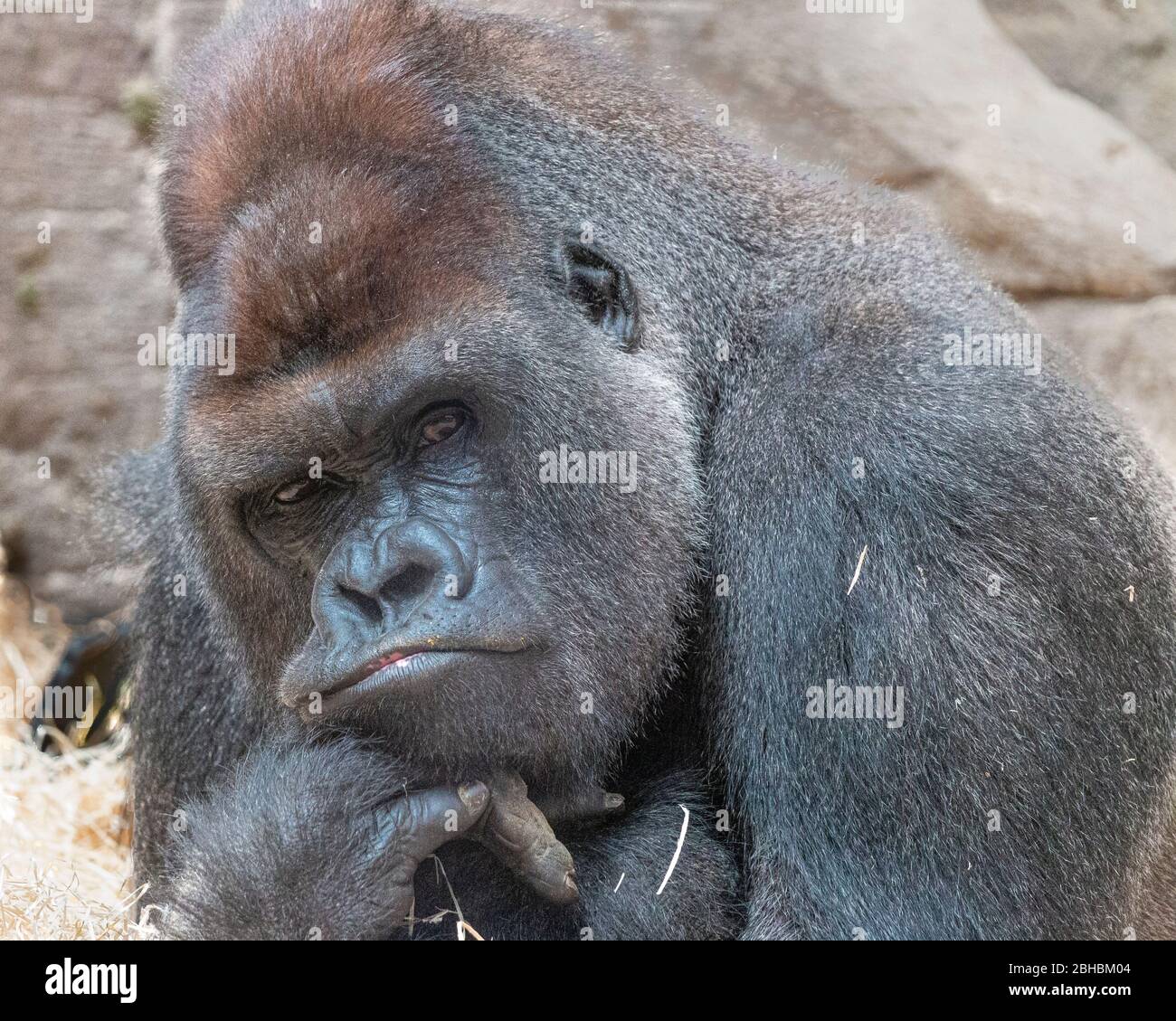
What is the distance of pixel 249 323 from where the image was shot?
337 cm

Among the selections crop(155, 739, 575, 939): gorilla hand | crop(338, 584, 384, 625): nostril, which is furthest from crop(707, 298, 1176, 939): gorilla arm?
crop(338, 584, 384, 625): nostril

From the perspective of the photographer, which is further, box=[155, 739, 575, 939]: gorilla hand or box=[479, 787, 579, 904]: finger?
box=[479, 787, 579, 904]: finger

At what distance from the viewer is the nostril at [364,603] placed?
124 inches

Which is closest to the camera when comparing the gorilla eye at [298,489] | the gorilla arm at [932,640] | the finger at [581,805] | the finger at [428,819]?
the gorilla arm at [932,640]

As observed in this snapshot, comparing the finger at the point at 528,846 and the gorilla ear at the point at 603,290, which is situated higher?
the gorilla ear at the point at 603,290

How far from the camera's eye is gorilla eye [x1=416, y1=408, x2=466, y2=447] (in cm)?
339

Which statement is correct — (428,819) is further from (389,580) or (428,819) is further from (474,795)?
(389,580)

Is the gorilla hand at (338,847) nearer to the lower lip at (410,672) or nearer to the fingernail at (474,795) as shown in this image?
the fingernail at (474,795)

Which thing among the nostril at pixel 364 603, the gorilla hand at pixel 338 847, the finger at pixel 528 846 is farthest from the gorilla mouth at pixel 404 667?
the finger at pixel 528 846

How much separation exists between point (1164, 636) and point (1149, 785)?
379 mm

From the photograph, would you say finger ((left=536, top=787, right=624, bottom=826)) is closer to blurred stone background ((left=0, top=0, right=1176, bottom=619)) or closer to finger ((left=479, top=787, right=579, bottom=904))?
finger ((left=479, top=787, right=579, bottom=904))

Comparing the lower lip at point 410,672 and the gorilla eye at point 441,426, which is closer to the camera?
the lower lip at point 410,672

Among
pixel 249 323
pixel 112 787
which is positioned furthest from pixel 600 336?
pixel 112 787

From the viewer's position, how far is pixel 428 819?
331 cm
